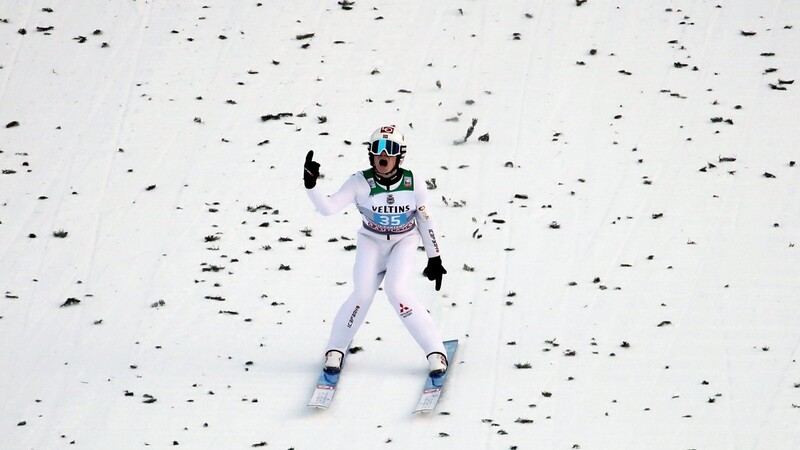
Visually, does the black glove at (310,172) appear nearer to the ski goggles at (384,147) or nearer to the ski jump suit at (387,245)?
the ski jump suit at (387,245)

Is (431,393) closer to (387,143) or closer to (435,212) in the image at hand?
(387,143)

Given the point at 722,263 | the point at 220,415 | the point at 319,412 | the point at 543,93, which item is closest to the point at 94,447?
the point at 220,415

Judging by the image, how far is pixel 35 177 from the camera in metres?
15.6

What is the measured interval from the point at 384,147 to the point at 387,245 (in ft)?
→ 3.06

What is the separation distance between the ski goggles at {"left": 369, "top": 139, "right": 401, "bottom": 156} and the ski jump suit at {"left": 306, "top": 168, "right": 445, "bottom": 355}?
0.26 m

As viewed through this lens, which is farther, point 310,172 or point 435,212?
point 435,212

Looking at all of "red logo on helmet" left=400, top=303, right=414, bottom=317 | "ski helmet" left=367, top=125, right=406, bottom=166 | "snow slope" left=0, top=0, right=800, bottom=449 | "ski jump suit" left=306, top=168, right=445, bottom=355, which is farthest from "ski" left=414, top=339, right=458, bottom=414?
"ski helmet" left=367, top=125, right=406, bottom=166

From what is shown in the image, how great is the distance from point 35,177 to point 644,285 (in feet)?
24.1

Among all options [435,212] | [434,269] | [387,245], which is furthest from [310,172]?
[435,212]

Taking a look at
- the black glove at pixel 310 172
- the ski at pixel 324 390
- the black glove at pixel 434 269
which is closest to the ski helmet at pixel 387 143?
the black glove at pixel 310 172

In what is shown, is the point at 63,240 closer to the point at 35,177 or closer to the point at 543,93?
the point at 35,177

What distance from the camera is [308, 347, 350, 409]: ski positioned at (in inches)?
432

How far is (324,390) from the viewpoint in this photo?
1120 centimetres

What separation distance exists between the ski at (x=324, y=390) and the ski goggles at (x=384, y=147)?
1880mm
